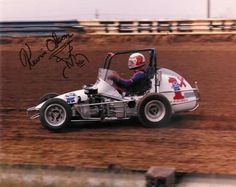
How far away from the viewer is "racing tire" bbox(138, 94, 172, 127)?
1023 centimetres

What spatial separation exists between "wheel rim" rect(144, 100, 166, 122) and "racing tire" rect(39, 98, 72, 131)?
1299mm

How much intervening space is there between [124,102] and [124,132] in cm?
58

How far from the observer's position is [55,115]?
408 inches

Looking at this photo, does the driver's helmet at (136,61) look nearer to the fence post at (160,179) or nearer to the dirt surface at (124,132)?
the dirt surface at (124,132)

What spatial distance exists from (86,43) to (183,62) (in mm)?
6739

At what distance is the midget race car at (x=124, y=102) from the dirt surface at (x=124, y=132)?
0.21 m

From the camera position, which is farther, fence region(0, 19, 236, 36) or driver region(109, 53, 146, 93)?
fence region(0, 19, 236, 36)

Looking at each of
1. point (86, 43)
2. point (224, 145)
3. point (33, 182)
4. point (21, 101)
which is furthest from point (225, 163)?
point (86, 43)

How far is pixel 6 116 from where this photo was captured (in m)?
11.6

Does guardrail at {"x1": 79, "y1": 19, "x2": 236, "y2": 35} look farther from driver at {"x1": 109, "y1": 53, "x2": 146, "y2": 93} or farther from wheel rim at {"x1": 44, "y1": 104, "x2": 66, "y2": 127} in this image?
wheel rim at {"x1": 44, "y1": 104, "x2": 66, "y2": 127}
